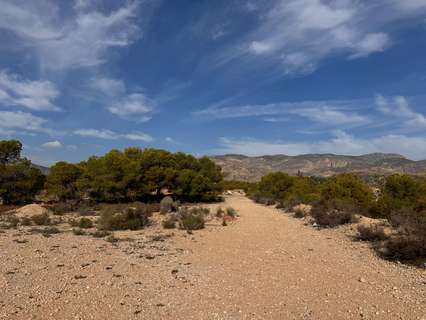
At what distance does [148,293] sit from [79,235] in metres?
10.4

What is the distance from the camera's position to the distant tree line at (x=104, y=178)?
33.3 meters

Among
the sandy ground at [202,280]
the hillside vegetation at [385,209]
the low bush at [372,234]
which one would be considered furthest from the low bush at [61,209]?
the low bush at [372,234]

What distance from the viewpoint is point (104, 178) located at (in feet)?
111

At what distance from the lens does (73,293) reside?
8766 millimetres

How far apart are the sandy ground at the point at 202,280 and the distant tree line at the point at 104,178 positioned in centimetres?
1754

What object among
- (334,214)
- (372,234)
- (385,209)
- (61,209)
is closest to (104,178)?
(61,209)

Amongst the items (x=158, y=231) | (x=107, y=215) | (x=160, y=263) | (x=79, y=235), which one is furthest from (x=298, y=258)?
(x=107, y=215)

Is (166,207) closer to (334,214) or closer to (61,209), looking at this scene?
(61,209)

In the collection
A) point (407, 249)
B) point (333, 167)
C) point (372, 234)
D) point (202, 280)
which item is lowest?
point (202, 280)

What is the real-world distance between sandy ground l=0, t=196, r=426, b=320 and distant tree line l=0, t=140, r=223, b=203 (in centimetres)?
1754

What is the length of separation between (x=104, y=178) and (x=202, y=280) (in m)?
25.6

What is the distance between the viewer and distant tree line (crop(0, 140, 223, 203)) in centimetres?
3328

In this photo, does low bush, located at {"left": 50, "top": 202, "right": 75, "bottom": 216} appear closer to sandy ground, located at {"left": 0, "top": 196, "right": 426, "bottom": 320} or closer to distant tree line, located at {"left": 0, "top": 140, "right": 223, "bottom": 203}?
distant tree line, located at {"left": 0, "top": 140, "right": 223, "bottom": 203}

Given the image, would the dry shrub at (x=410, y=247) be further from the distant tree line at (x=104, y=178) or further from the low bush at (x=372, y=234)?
the distant tree line at (x=104, y=178)
